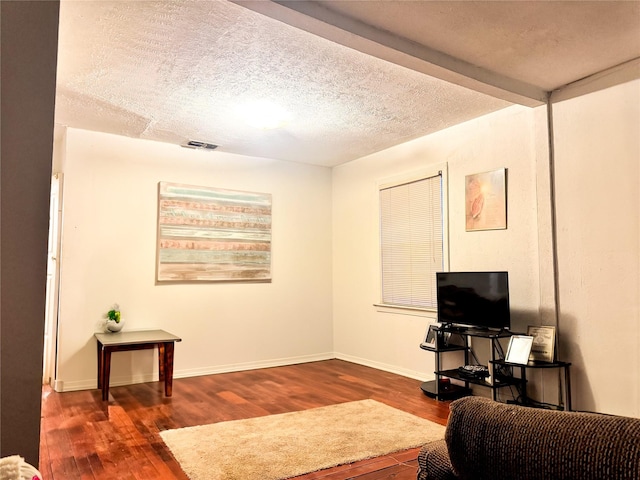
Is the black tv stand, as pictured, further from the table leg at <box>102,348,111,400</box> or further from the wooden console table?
the table leg at <box>102,348,111,400</box>

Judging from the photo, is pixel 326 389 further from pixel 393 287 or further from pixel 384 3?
pixel 384 3

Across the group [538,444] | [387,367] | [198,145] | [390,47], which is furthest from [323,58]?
[387,367]

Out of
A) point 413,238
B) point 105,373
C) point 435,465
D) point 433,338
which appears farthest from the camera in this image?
point 413,238

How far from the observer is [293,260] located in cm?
607

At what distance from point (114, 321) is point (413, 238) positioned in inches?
130

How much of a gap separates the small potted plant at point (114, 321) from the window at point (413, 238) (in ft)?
9.73

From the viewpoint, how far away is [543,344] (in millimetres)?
3549

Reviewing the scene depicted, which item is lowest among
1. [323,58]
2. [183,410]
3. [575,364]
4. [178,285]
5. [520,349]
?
[183,410]

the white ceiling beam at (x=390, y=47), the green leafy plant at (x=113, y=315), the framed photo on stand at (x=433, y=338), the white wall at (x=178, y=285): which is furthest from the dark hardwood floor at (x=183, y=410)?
the white ceiling beam at (x=390, y=47)

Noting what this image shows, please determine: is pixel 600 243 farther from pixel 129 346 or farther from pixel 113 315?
pixel 113 315

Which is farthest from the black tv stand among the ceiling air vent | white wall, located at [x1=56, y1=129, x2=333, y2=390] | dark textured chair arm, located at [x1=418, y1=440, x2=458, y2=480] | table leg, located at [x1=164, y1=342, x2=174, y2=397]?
the ceiling air vent

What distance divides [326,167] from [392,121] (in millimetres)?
2082

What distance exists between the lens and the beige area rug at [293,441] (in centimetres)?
266

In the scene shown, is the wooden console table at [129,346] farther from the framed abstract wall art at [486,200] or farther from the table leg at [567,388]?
the table leg at [567,388]
